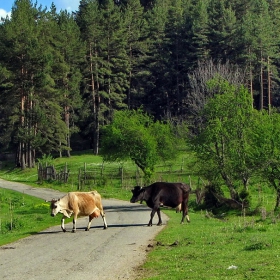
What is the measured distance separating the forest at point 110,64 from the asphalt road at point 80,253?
49561 mm

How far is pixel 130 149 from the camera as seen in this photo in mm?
48688

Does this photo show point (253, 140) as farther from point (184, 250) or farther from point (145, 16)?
point (145, 16)

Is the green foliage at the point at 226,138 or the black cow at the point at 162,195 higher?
the green foliage at the point at 226,138

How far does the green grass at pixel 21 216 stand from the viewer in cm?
2376

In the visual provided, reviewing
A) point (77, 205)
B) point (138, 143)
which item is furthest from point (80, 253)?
point (138, 143)

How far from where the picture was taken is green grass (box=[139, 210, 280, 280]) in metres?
11.6

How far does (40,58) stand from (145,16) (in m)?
40.6

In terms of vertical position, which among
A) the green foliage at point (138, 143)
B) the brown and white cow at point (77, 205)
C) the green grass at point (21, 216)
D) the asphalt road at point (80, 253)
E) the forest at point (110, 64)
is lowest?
the green grass at point (21, 216)

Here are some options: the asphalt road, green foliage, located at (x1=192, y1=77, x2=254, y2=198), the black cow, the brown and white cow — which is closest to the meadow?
the asphalt road

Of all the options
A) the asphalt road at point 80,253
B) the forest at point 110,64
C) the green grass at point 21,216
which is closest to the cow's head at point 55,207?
the asphalt road at point 80,253

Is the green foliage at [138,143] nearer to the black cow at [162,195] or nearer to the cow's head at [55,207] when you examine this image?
the black cow at [162,195]

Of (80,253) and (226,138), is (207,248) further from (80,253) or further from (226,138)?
(226,138)

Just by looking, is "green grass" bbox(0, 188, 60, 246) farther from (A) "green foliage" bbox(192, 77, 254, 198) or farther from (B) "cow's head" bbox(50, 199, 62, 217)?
(A) "green foliage" bbox(192, 77, 254, 198)

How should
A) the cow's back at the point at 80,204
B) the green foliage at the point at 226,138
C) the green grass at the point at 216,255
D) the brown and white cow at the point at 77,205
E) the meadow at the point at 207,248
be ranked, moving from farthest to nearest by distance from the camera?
1. the green foliage at the point at 226,138
2. the cow's back at the point at 80,204
3. the brown and white cow at the point at 77,205
4. the meadow at the point at 207,248
5. the green grass at the point at 216,255
